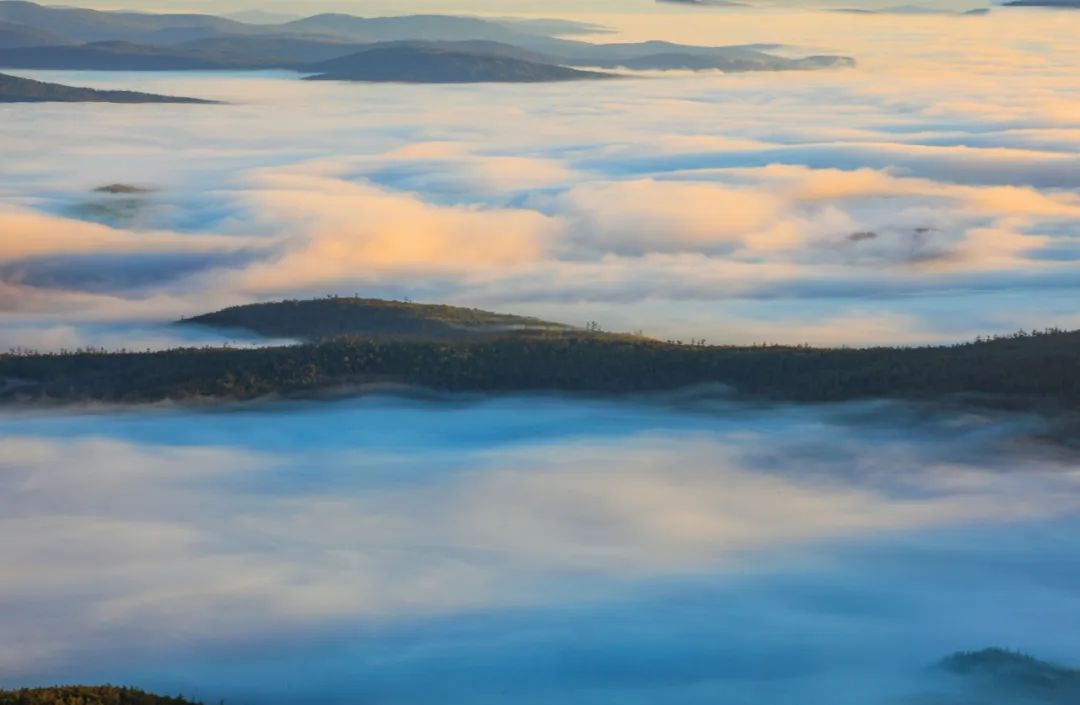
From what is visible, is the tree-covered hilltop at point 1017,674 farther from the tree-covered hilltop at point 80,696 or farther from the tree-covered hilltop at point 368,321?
the tree-covered hilltop at point 368,321

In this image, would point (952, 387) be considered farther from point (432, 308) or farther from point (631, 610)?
point (432, 308)

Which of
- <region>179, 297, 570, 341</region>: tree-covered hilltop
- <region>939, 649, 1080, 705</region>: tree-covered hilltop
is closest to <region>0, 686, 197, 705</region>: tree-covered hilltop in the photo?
<region>939, 649, 1080, 705</region>: tree-covered hilltop

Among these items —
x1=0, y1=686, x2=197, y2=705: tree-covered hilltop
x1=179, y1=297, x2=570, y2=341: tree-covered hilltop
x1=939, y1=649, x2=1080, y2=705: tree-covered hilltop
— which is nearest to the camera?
x1=0, y1=686, x2=197, y2=705: tree-covered hilltop

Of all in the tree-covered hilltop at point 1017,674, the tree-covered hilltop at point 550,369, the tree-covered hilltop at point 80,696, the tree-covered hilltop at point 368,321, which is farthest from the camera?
the tree-covered hilltop at point 368,321

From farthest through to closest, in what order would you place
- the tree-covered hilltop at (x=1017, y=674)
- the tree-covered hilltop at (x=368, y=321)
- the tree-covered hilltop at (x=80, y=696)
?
the tree-covered hilltop at (x=368, y=321)
the tree-covered hilltop at (x=1017, y=674)
the tree-covered hilltop at (x=80, y=696)

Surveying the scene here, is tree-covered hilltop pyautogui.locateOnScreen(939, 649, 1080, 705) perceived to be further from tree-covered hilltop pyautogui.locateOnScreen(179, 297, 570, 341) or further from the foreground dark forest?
tree-covered hilltop pyautogui.locateOnScreen(179, 297, 570, 341)

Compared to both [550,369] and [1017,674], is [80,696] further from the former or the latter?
[550,369]

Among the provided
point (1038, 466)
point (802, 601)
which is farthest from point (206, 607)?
point (1038, 466)

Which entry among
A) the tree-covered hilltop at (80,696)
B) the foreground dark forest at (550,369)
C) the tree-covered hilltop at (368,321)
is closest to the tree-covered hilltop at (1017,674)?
the tree-covered hilltop at (80,696)
